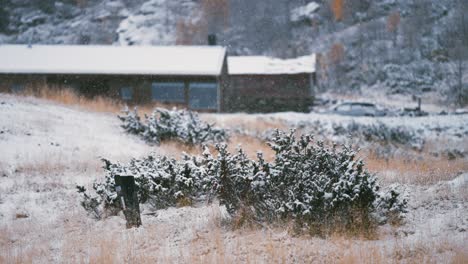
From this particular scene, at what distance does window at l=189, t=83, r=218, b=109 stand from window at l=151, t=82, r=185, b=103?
0.66 meters

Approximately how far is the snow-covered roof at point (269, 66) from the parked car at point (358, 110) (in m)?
3.97

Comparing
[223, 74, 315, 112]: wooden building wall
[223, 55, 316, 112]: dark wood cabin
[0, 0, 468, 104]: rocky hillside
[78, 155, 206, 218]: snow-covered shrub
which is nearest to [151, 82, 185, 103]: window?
[223, 74, 315, 112]: wooden building wall

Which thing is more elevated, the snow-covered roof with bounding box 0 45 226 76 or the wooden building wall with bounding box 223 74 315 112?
the snow-covered roof with bounding box 0 45 226 76

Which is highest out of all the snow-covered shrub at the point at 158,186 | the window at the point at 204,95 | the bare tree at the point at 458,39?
the bare tree at the point at 458,39

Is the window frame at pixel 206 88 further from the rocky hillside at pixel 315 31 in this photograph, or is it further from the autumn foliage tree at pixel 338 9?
the autumn foliage tree at pixel 338 9

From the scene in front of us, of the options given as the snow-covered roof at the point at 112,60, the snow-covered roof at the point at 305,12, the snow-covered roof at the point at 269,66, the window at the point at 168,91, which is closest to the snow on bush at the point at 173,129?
the snow-covered roof at the point at 112,60

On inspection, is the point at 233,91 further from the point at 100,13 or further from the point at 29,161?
the point at 100,13

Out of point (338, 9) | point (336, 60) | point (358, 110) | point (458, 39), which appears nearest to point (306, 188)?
point (358, 110)

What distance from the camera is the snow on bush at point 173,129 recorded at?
16.2 meters

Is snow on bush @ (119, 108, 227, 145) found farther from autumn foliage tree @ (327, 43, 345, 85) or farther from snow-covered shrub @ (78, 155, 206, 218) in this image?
autumn foliage tree @ (327, 43, 345, 85)

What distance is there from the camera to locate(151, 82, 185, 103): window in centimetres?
2942

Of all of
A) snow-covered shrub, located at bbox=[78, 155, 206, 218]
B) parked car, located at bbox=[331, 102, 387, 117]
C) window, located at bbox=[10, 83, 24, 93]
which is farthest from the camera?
parked car, located at bbox=[331, 102, 387, 117]

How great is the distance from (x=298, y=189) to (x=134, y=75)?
24976 millimetres

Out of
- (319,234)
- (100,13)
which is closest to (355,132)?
(319,234)
